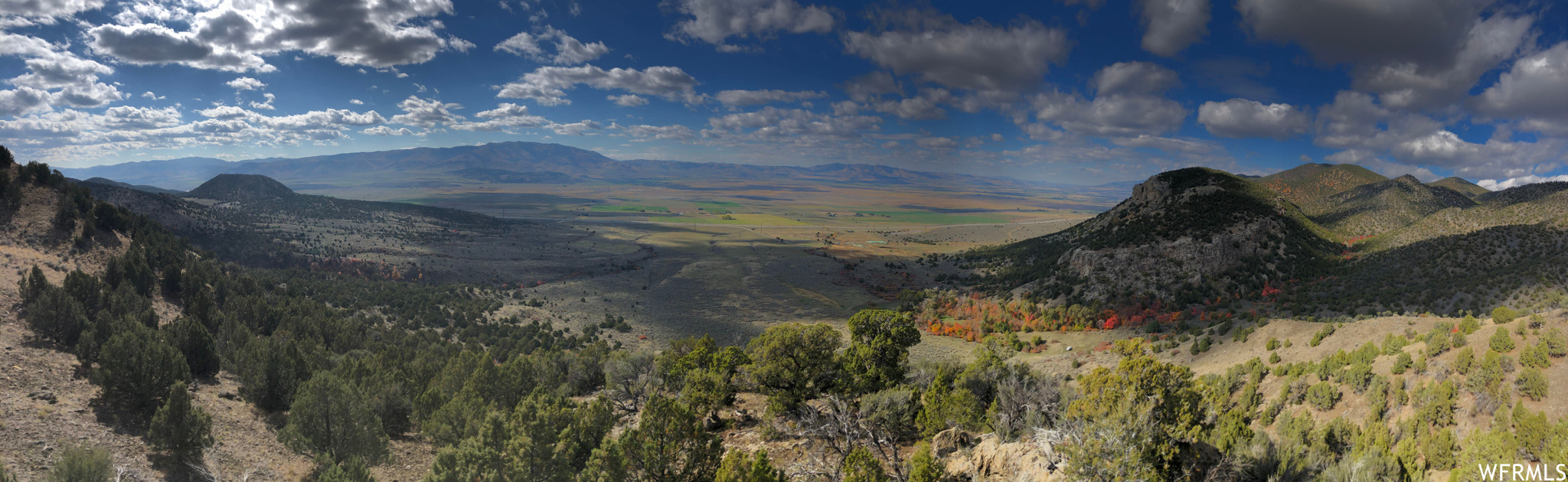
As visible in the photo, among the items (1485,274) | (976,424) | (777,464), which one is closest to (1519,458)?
(976,424)

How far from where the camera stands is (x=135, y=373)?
797 inches

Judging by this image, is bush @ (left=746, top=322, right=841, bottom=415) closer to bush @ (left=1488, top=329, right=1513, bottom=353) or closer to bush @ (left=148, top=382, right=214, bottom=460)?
bush @ (left=148, top=382, right=214, bottom=460)

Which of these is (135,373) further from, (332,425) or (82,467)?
(82,467)

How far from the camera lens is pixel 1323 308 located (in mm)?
38812

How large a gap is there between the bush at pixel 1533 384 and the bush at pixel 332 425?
3715 cm

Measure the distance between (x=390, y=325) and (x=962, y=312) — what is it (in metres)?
60.1

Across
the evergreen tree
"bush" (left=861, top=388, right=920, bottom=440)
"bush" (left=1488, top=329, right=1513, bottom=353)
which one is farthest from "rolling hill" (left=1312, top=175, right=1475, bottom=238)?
"bush" (left=861, top=388, right=920, bottom=440)

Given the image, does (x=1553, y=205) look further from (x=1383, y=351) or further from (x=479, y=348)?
(x=479, y=348)

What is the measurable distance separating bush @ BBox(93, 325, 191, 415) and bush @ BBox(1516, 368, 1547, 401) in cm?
4481

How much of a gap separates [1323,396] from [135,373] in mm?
44643

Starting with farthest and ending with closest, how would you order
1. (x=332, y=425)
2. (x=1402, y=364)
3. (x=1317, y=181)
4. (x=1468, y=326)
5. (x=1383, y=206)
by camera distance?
(x=1317, y=181), (x=1383, y=206), (x=332, y=425), (x=1468, y=326), (x=1402, y=364)

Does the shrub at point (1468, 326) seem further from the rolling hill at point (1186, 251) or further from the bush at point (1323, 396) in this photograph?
the rolling hill at point (1186, 251)

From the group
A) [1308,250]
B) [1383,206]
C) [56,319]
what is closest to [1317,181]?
[1383,206]

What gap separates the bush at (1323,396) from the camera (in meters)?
17.7
